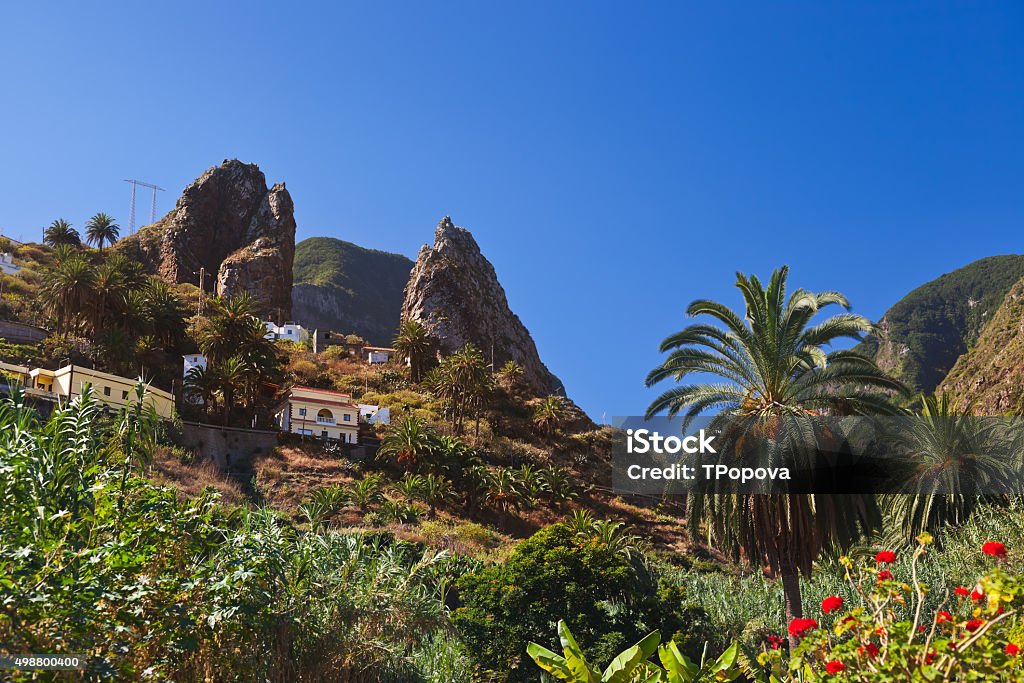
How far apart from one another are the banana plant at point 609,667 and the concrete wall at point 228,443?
45961 millimetres

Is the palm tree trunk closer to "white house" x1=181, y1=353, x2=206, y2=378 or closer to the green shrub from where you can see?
the green shrub

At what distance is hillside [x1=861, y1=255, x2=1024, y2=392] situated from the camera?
12629cm

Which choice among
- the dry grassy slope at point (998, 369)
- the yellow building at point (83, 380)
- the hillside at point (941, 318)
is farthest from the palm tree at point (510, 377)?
the hillside at point (941, 318)

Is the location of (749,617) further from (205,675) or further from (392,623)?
(205,675)

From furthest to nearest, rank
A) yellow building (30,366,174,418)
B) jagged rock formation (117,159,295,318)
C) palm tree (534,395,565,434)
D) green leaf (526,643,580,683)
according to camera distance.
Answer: jagged rock formation (117,159,295,318) < palm tree (534,395,565,434) < yellow building (30,366,174,418) < green leaf (526,643,580,683)

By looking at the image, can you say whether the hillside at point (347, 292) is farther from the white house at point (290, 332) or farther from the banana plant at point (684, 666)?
the banana plant at point (684, 666)

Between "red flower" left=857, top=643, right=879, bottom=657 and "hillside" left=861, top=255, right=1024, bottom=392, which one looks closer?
"red flower" left=857, top=643, right=879, bottom=657

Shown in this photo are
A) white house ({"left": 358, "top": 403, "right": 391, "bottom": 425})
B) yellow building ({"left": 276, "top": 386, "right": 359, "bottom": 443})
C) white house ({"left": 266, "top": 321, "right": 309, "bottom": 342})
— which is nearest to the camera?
yellow building ({"left": 276, "top": 386, "right": 359, "bottom": 443})

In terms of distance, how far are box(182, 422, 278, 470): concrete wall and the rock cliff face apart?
3784 centimetres

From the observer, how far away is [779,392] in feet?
68.5

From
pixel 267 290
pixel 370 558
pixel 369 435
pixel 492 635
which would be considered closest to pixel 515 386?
pixel 369 435

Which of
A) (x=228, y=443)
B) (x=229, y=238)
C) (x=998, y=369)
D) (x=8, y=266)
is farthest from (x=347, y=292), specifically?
(x=998, y=369)

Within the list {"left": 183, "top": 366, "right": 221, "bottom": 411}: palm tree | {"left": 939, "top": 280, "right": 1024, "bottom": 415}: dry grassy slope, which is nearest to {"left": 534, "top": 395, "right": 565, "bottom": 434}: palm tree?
{"left": 183, "top": 366, "right": 221, "bottom": 411}: palm tree

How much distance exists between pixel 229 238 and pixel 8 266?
30.7 m
